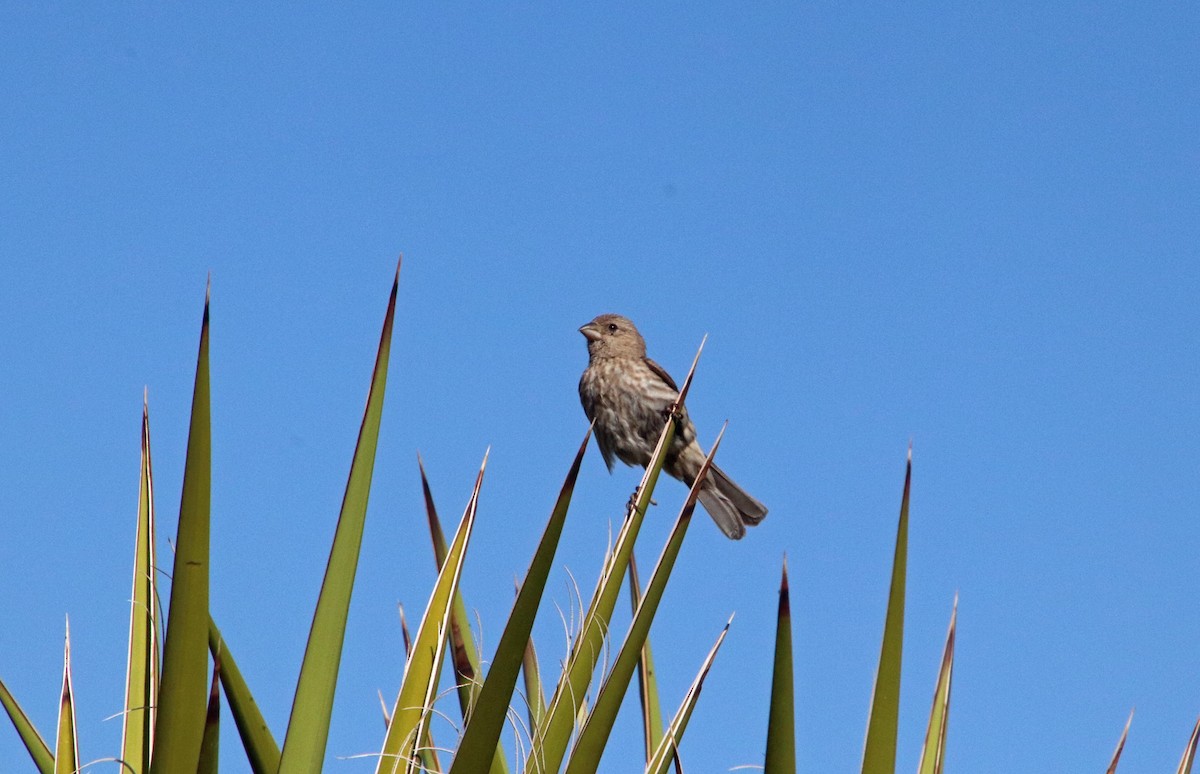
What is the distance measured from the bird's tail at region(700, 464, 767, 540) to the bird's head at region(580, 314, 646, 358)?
0.87 meters

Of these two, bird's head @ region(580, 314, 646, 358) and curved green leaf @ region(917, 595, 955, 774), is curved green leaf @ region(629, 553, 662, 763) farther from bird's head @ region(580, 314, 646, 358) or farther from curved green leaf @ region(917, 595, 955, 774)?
bird's head @ region(580, 314, 646, 358)

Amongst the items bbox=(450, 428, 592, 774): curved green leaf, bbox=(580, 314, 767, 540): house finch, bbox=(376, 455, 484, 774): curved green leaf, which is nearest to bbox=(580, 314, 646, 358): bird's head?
bbox=(580, 314, 767, 540): house finch

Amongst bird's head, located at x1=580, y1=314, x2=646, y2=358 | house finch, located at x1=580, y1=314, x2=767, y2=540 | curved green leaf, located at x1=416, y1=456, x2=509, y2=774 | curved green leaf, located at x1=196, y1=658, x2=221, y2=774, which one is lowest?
curved green leaf, located at x1=196, y1=658, x2=221, y2=774

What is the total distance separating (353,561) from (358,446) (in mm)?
194

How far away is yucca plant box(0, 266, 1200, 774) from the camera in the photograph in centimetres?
198

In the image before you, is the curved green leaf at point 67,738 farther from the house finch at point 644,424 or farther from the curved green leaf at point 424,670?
the house finch at point 644,424

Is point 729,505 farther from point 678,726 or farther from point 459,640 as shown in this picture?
point 678,726

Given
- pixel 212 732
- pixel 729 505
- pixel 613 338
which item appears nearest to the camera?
pixel 212 732

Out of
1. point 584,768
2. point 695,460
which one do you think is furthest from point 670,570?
point 695,460

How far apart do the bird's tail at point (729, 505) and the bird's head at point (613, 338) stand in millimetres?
866

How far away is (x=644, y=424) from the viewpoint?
6453 millimetres

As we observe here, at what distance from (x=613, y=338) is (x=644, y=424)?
0.72 metres

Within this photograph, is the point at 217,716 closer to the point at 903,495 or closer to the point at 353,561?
the point at 353,561

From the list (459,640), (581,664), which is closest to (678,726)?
(581,664)
